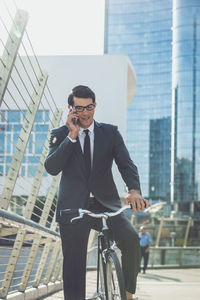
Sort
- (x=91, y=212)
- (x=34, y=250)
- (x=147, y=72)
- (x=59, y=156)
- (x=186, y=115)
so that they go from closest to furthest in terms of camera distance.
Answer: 1. (x=91, y=212)
2. (x=59, y=156)
3. (x=34, y=250)
4. (x=186, y=115)
5. (x=147, y=72)

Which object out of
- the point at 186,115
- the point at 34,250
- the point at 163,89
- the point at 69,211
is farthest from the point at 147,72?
the point at 69,211

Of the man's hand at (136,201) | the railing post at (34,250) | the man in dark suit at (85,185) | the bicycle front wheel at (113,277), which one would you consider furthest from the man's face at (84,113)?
the railing post at (34,250)

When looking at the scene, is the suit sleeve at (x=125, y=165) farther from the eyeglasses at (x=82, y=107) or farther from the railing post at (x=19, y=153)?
the railing post at (x=19, y=153)

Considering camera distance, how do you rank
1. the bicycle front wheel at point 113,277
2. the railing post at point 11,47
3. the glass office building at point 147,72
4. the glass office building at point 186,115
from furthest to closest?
the glass office building at point 147,72 < the glass office building at point 186,115 < the railing post at point 11,47 < the bicycle front wheel at point 113,277

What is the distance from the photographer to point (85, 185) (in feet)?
9.39

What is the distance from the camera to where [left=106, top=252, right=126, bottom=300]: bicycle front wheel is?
96.9 inches

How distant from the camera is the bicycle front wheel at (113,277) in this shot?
8.07 feet

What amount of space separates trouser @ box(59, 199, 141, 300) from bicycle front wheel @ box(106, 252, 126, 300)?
15 centimetres

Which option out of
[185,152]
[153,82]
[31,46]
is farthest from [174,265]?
[153,82]

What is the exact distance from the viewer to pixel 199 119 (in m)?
89.6

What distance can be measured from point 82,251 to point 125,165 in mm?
572

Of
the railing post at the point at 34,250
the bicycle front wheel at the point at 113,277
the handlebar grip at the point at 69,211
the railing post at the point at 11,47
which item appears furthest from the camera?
the railing post at the point at 34,250

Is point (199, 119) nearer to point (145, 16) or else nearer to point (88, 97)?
point (145, 16)

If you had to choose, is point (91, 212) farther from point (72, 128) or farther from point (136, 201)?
point (72, 128)
